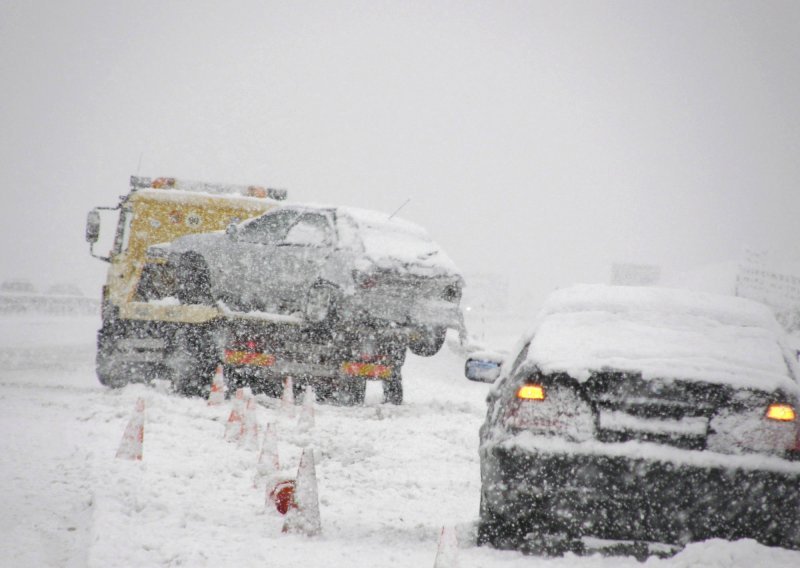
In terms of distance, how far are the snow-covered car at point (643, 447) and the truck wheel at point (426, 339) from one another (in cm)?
563

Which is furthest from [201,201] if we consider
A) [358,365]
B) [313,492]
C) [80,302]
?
[80,302]

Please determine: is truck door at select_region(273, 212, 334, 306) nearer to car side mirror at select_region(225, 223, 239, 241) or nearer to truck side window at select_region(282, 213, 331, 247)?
truck side window at select_region(282, 213, 331, 247)

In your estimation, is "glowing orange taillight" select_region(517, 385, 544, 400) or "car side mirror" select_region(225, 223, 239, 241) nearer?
"glowing orange taillight" select_region(517, 385, 544, 400)

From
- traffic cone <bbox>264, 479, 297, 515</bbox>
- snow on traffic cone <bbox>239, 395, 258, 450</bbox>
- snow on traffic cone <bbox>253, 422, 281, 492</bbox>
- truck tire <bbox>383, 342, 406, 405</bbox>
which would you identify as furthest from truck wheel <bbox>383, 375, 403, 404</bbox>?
traffic cone <bbox>264, 479, 297, 515</bbox>

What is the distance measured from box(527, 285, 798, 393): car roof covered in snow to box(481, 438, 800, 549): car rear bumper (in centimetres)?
40

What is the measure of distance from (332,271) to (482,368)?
488cm

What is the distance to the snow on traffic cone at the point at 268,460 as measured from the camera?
19.0 ft

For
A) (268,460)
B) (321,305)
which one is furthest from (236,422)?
(321,305)

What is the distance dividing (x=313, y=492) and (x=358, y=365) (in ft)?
17.6

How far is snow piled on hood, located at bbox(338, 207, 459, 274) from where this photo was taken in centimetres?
954

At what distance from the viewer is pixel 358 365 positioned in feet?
32.2

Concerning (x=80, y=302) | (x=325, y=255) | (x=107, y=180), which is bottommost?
(x=80, y=302)

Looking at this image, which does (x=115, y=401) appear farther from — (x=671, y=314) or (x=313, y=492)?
(x=671, y=314)

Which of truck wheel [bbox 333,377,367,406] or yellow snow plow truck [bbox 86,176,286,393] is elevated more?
yellow snow plow truck [bbox 86,176,286,393]
